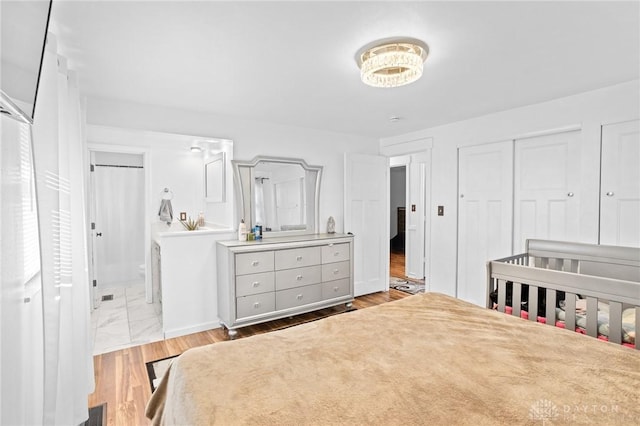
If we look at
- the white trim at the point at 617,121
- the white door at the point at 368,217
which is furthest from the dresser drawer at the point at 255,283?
the white trim at the point at 617,121

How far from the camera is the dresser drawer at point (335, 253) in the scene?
3768mm

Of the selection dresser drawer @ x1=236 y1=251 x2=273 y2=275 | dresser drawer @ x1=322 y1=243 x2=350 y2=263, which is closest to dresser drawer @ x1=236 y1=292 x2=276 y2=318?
dresser drawer @ x1=236 y1=251 x2=273 y2=275

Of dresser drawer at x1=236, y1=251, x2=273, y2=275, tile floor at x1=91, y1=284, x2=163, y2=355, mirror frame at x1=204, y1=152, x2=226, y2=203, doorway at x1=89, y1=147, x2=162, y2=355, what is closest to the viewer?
tile floor at x1=91, y1=284, x2=163, y2=355

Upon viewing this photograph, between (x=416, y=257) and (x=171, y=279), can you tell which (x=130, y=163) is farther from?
(x=416, y=257)

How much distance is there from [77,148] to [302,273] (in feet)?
7.67

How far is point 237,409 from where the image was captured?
1.06 m

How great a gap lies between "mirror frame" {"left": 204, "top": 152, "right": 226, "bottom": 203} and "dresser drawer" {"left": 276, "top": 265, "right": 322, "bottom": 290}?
44.0 inches

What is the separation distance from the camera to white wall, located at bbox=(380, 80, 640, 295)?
274cm

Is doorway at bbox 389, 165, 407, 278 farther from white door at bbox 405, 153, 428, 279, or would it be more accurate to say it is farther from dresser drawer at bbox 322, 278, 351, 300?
dresser drawer at bbox 322, 278, 351, 300

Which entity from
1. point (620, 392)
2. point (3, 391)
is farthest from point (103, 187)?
point (620, 392)

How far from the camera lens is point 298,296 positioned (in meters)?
3.55

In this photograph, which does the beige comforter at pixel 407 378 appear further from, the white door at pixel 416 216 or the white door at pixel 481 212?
the white door at pixel 416 216

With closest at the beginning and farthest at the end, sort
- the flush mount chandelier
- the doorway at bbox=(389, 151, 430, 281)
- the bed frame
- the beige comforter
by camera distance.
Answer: the beige comforter < the bed frame < the flush mount chandelier < the doorway at bbox=(389, 151, 430, 281)

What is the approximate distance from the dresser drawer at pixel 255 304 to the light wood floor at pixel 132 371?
0.23 metres
